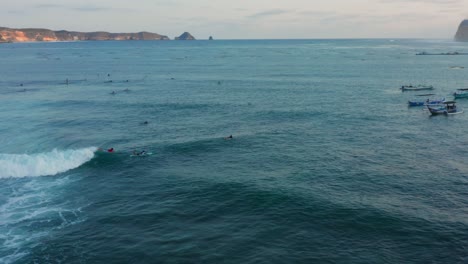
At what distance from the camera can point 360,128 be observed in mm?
82500

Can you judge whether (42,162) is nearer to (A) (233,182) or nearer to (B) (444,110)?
(A) (233,182)

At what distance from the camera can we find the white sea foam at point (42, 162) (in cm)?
6116

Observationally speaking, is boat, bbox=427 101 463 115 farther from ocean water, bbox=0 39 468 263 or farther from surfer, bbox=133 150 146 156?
surfer, bbox=133 150 146 156

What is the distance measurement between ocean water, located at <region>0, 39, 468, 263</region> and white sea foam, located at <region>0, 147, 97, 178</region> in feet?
0.75

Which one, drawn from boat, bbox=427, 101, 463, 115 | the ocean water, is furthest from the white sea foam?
boat, bbox=427, 101, 463, 115

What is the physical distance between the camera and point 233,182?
55.8 metres

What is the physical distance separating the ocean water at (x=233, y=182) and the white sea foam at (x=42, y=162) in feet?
0.75

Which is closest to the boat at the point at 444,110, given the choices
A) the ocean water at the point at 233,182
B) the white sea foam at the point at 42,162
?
the ocean water at the point at 233,182

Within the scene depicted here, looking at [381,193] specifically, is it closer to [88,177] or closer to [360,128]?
[360,128]

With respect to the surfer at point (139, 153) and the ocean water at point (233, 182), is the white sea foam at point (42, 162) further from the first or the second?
the surfer at point (139, 153)

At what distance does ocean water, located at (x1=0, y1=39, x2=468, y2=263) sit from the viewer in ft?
130

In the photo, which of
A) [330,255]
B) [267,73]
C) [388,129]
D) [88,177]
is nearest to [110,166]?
[88,177]

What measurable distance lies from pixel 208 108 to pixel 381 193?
60812 millimetres

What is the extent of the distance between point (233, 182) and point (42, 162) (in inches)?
1311
